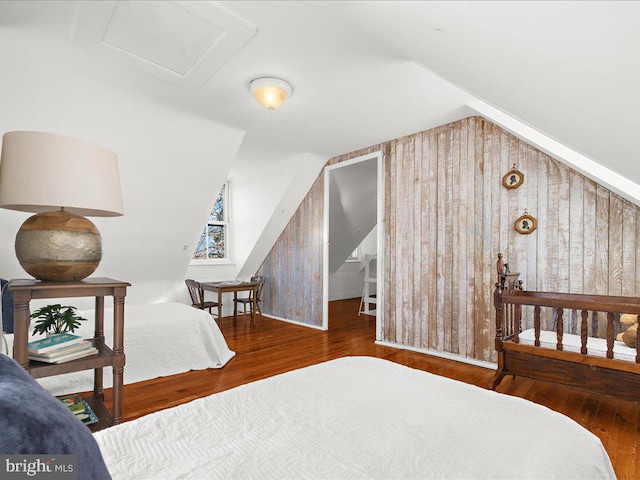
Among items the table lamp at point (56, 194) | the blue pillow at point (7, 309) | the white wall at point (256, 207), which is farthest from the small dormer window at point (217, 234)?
the table lamp at point (56, 194)

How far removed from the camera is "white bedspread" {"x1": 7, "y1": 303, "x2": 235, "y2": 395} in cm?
264

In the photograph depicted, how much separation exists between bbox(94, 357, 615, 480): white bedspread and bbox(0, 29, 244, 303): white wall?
7.87 ft

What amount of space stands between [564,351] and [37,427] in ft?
9.32

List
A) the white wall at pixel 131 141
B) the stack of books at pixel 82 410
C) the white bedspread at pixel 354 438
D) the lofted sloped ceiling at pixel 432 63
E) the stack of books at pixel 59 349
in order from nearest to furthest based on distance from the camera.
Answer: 1. the white bedspread at pixel 354 438
2. the lofted sloped ceiling at pixel 432 63
3. the stack of books at pixel 59 349
4. the stack of books at pixel 82 410
5. the white wall at pixel 131 141

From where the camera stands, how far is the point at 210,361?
321 centimetres

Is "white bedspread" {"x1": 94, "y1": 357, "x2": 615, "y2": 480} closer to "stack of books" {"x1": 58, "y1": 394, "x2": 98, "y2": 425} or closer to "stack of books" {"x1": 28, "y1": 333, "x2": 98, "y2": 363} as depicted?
"stack of books" {"x1": 28, "y1": 333, "x2": 98, "y2": 363}

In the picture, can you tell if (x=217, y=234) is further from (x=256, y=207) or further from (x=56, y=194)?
(x=56, y=194)

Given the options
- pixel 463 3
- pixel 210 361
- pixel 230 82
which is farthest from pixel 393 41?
pixel 210 361

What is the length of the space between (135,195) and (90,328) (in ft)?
4.43

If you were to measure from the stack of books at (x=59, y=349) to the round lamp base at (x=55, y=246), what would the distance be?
0.29m

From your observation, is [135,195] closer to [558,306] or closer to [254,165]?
[254,165]

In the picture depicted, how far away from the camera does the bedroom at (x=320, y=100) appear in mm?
1328

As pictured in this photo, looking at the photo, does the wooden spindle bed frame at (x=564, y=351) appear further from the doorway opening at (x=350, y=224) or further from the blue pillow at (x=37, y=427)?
the blue pillow at (x=37, y=427)

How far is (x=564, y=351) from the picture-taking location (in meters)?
2.34
